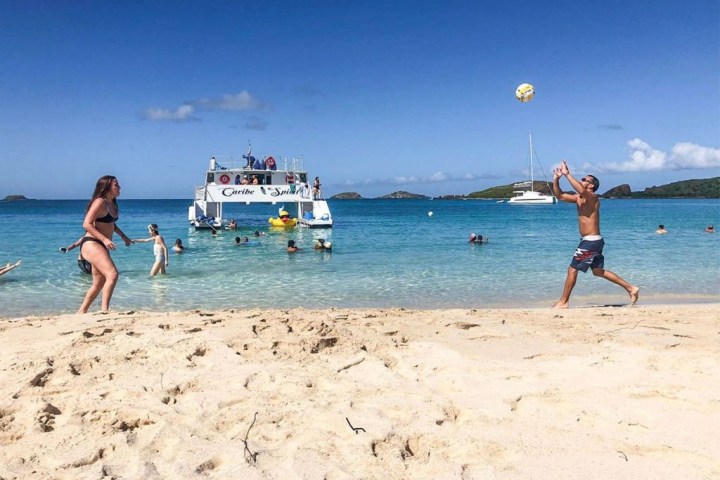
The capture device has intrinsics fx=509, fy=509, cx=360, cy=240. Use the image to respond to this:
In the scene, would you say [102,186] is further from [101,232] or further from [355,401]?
[355,401]

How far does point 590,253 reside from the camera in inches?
277

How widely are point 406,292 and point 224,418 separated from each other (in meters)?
7.42

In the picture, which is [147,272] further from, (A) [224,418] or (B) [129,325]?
(A) [224,418]

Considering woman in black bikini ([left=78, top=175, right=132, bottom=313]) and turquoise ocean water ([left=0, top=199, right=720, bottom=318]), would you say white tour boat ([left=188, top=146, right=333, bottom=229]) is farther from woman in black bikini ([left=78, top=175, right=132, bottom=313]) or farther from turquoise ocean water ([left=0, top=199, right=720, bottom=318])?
woman in black bikini ([left=78, top=175, right=132, bottom=313])

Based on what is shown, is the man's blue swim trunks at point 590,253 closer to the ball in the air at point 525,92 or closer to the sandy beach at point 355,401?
the sandy beach at point 355,401

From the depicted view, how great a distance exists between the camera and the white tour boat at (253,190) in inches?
1053

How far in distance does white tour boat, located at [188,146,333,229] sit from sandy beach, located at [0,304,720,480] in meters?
21.9

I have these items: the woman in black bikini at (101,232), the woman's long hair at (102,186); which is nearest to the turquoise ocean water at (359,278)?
the woman in black bikini at (101,232)

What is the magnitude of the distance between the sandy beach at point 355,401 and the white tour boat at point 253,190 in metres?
21.9

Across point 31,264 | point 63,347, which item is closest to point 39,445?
point 63,347

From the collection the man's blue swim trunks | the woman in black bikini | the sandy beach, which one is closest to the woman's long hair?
the woman in black bikini

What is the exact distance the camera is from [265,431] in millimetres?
2990

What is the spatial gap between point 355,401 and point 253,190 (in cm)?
2433

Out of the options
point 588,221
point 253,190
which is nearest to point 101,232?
point 588,221
